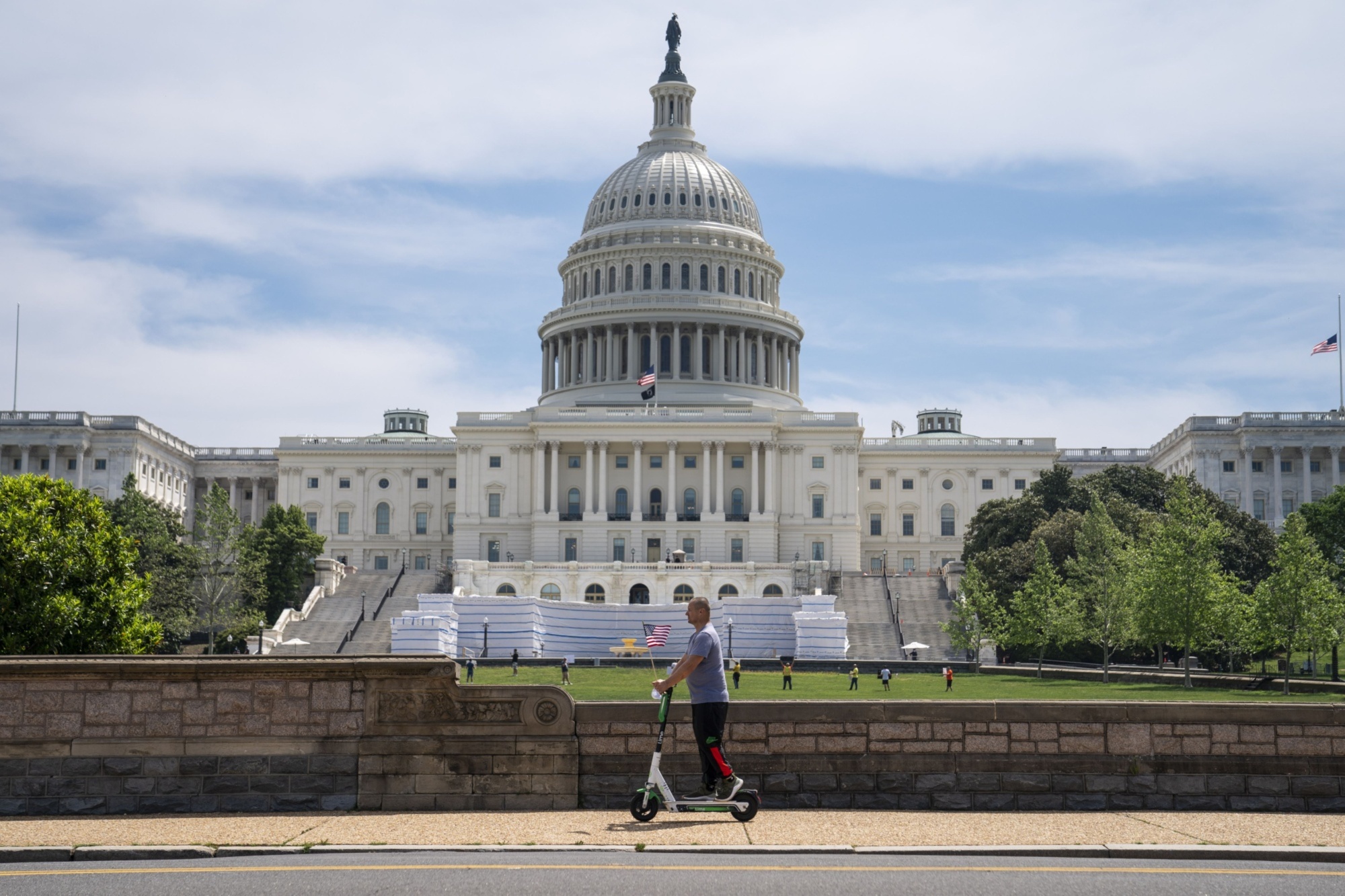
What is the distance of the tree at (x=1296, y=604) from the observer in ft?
207

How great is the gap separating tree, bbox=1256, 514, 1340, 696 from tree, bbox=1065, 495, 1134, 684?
7.12m

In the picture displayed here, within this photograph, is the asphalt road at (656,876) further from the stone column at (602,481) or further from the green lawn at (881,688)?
the stone column at (602,481)

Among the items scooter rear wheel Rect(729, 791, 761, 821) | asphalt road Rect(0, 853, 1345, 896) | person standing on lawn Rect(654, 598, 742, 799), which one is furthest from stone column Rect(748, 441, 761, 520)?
asphalt road Rect(0, 853, 1345, 896)

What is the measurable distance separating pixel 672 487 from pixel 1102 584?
60356 millimetres

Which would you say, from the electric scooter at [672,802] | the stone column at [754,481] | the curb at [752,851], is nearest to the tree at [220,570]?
the stone column at [754,481]

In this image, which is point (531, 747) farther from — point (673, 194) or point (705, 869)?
point (673, 194)

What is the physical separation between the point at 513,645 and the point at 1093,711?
75.2 metres

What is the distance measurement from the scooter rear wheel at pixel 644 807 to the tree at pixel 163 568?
208 ft

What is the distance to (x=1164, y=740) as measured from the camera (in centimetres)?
1989

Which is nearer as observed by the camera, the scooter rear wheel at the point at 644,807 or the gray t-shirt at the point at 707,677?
the scooter rear wheel at the point at 644,807

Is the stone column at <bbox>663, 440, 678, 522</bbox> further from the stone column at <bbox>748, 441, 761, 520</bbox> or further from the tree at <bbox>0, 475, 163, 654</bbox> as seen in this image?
the tree at <bbox>0, 475, 163, 654</bbox>

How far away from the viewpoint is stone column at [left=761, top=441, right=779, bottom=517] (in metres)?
132

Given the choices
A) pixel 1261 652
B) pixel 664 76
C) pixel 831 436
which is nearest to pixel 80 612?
pixel 1261 652

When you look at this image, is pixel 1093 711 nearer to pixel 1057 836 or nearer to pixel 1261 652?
pixel 1057 836
